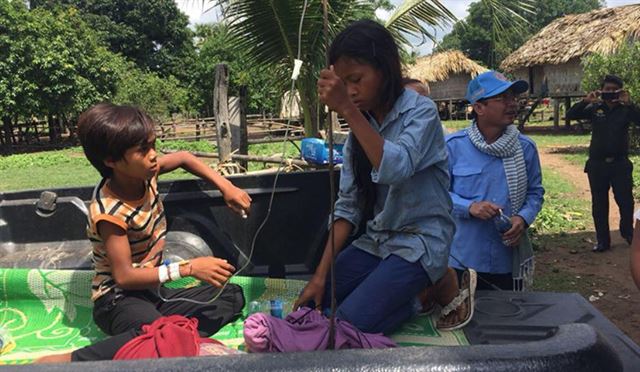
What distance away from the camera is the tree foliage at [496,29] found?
4910mm

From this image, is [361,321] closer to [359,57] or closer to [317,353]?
[317,353]

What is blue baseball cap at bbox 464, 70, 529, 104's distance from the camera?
105 inches

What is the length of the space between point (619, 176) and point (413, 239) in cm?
476

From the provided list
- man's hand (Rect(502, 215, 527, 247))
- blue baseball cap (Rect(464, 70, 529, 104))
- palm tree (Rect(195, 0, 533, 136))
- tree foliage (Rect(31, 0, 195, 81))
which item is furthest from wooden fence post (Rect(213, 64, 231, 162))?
tree foliage (Rect(31, 0, 195, 81))

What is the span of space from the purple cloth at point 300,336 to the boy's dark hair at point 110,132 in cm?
88

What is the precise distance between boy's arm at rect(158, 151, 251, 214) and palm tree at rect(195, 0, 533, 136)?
2820 mm

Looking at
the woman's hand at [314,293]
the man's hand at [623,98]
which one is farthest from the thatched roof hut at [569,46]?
the woman's hand at [314,293]

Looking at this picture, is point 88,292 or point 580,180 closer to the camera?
point 88,292

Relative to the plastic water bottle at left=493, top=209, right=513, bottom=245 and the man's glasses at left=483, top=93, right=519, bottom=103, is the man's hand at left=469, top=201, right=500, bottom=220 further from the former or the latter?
the man's glasses at left=483, top=93, right=519, bottom=103

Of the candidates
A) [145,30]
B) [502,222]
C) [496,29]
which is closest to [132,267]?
[502,222]

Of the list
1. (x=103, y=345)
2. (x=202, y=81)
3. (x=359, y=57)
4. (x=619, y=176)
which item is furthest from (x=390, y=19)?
(x=202, y=81)

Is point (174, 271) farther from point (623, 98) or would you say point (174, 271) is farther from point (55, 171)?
point (55, 171)

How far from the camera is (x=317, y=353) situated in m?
1.13

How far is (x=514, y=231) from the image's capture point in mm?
2613
